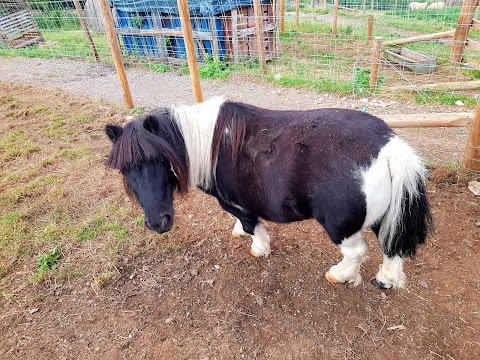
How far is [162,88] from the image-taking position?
25.3 ft

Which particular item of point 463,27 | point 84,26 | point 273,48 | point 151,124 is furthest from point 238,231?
point 84,26

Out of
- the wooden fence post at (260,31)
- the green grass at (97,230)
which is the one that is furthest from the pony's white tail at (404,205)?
the wooden fence post at (260,31)

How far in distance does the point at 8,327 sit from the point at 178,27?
8467 mm

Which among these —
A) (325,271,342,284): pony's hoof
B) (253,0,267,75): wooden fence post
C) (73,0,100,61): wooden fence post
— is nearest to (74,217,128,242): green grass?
(325,271,342,284): pony's hoof

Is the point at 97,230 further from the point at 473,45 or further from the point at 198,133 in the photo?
the point at 473,45

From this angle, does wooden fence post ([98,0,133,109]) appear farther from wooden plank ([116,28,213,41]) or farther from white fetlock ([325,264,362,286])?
white fetlock ([325,264,362,286])

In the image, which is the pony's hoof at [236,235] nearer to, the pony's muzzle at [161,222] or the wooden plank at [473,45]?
the pony's muzzle at [161,222]

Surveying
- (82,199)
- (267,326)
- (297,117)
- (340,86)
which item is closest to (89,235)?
(82,199)

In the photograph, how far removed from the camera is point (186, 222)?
3.56 meters

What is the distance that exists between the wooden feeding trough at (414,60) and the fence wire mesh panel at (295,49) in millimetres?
26

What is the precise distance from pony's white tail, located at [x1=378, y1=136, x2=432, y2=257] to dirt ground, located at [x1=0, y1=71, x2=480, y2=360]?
60 cm

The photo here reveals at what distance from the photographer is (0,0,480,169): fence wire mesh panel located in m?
6.21

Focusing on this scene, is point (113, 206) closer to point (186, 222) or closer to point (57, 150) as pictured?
point (186, 222)

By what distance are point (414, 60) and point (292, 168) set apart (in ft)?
24.3
